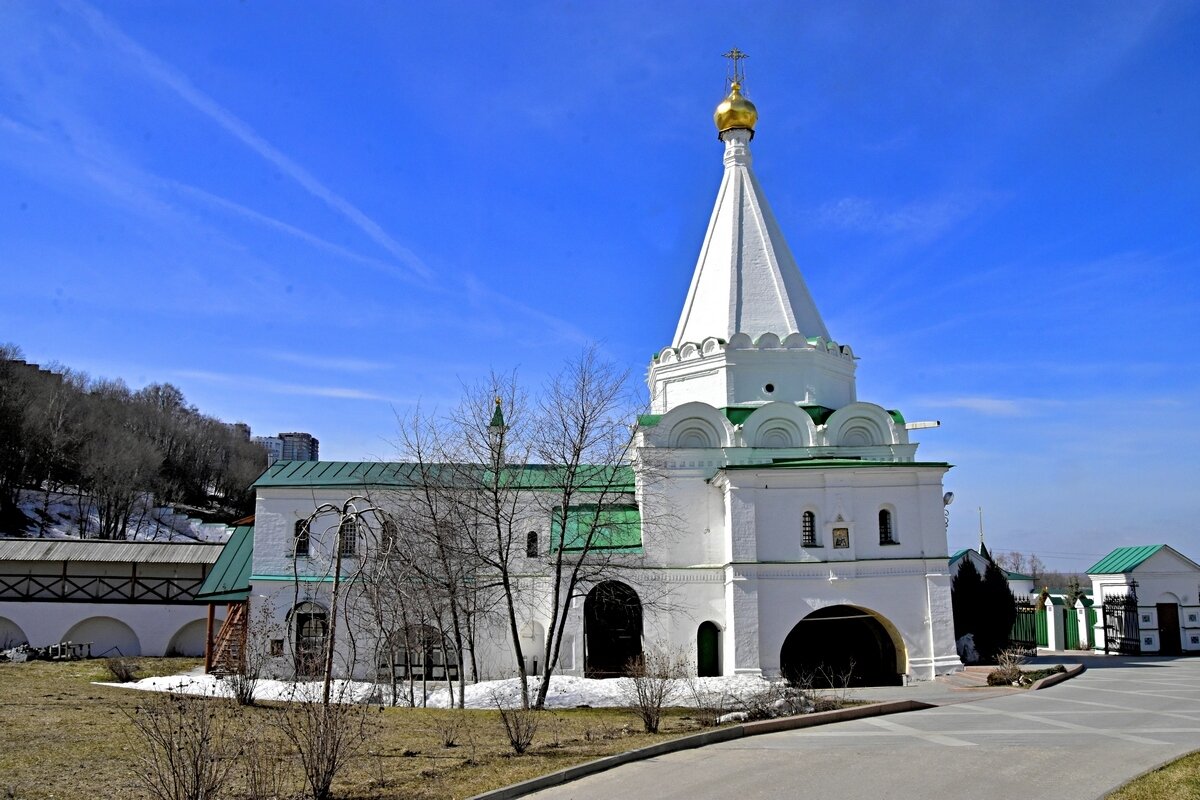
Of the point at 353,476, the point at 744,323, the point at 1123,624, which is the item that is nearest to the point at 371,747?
the point at 353,476

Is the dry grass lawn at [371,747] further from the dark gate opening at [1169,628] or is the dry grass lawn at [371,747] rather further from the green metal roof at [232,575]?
the dark gate opening at [1169,628]

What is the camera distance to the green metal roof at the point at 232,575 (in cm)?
2383

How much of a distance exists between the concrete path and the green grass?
230 mm

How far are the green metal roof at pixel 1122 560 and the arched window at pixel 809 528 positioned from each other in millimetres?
12929

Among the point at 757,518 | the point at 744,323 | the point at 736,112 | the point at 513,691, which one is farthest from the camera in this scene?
the point at 736,112

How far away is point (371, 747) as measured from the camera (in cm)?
1169

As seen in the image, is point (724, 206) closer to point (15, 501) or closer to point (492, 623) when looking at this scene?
point (492, 623)

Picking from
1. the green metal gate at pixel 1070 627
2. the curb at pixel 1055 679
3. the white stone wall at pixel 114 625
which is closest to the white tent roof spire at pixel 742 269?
the curb at pixel 1055 679

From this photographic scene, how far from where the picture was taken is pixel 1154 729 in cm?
1304

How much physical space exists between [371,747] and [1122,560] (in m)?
26.7

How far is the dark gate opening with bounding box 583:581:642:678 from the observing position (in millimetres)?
22375

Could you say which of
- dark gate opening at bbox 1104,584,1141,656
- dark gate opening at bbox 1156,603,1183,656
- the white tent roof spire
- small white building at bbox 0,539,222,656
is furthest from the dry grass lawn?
dark gate opening at bbox 1156,603,1183,656

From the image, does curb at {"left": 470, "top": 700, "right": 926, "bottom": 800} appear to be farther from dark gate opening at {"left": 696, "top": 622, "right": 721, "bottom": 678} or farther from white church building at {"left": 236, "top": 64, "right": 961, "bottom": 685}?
dark gate opening at {"left": 696, "top": 622, "right": 721, "bottom": 678}

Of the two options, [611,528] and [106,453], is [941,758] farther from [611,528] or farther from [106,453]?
[106,453]
